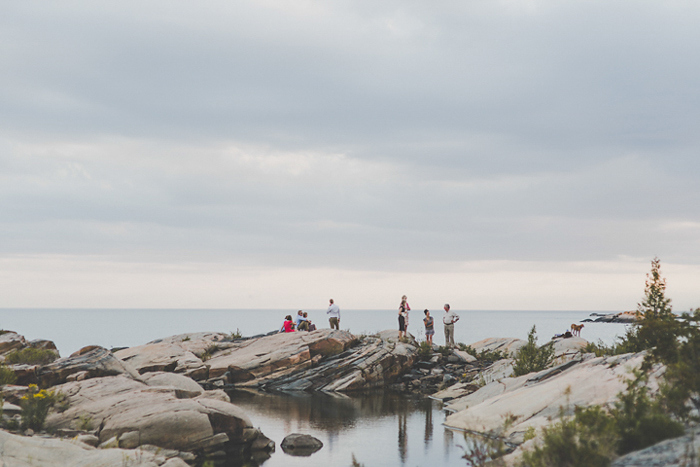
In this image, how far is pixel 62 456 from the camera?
13508mm

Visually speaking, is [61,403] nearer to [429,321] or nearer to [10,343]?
[10,343]

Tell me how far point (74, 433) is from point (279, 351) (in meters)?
20.9

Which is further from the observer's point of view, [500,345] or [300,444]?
[500,345]

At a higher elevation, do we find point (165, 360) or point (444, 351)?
point (444, 351)

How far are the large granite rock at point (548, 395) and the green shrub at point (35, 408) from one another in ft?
47.9

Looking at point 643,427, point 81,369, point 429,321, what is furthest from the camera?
point 429,321

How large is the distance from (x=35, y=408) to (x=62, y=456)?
5.61m

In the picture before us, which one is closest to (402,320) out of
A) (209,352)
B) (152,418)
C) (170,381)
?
(209,352)

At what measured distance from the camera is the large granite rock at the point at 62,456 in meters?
12.9

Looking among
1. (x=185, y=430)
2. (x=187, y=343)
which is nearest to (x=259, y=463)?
(x=185, y=430)

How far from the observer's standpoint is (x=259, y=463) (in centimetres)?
1714

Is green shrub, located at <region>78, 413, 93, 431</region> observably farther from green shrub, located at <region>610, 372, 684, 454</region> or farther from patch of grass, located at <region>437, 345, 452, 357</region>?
patch of grass, located at <region>437, 345, 452, 357</region>

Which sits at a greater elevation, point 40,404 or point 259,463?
point 40,404

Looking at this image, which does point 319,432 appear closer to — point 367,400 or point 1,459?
point 367,400
